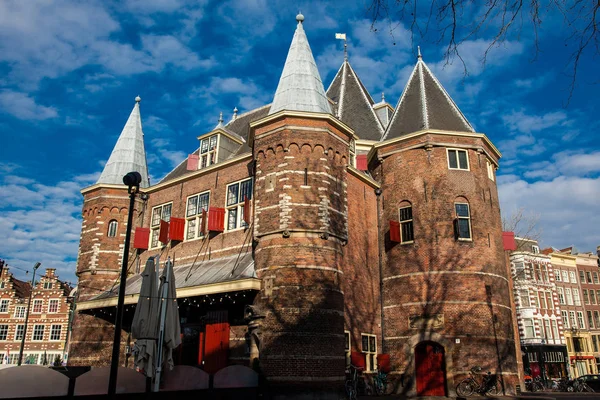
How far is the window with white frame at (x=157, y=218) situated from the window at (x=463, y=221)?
14125 millimetres

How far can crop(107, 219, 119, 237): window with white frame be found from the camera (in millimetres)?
26484

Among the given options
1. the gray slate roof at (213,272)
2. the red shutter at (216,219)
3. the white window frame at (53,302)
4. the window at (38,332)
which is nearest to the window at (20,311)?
the window at (38,332)

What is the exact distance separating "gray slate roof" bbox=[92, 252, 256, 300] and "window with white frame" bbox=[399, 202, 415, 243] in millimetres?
6882

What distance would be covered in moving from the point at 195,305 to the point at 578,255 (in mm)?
44834

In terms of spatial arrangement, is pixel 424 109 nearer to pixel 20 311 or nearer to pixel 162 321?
pixel 162 321

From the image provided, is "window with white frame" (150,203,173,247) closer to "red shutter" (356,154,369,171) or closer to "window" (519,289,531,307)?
"red shutter" (356,154,369,171)

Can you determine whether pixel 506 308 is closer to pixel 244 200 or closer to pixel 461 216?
pixel 461 216

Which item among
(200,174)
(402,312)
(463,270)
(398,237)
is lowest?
(402,312)

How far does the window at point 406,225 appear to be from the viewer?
849 inches

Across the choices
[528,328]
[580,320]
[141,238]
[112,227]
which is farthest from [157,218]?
[580,320]

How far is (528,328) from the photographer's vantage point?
141 ft

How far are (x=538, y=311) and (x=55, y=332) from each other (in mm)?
46494

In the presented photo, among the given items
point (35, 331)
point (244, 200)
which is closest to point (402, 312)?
point (244, 200)

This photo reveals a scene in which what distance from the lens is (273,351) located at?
→ 1617 centimetres
